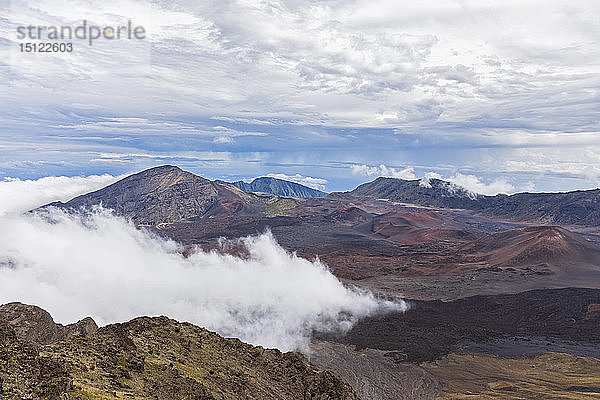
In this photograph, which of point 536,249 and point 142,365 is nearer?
point 142,365

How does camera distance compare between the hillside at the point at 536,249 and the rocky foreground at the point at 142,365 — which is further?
the hillside at the point at 536,249

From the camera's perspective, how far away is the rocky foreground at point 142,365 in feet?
72.1

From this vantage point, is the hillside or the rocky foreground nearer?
the rocky foreground

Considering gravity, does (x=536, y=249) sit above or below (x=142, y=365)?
below

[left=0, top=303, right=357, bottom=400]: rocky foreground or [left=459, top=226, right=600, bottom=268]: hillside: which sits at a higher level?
[left=0, top=303, right=357, bottom=400]: rocky foreground

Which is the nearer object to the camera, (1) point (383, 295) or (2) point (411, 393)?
(2) point (411, 393)

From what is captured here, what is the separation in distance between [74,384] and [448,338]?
234 feet

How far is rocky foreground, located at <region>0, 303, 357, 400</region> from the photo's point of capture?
22.0 metres

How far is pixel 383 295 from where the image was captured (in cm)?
11169

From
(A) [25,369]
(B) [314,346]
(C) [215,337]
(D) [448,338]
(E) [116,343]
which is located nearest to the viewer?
(A) [25,369]

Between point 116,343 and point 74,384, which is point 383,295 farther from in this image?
point 74,384

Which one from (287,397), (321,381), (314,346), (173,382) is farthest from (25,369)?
(314,346)

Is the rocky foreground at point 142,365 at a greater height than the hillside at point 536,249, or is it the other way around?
the rocky foreground at point 142,365

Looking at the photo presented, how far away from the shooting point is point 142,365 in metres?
30.2
